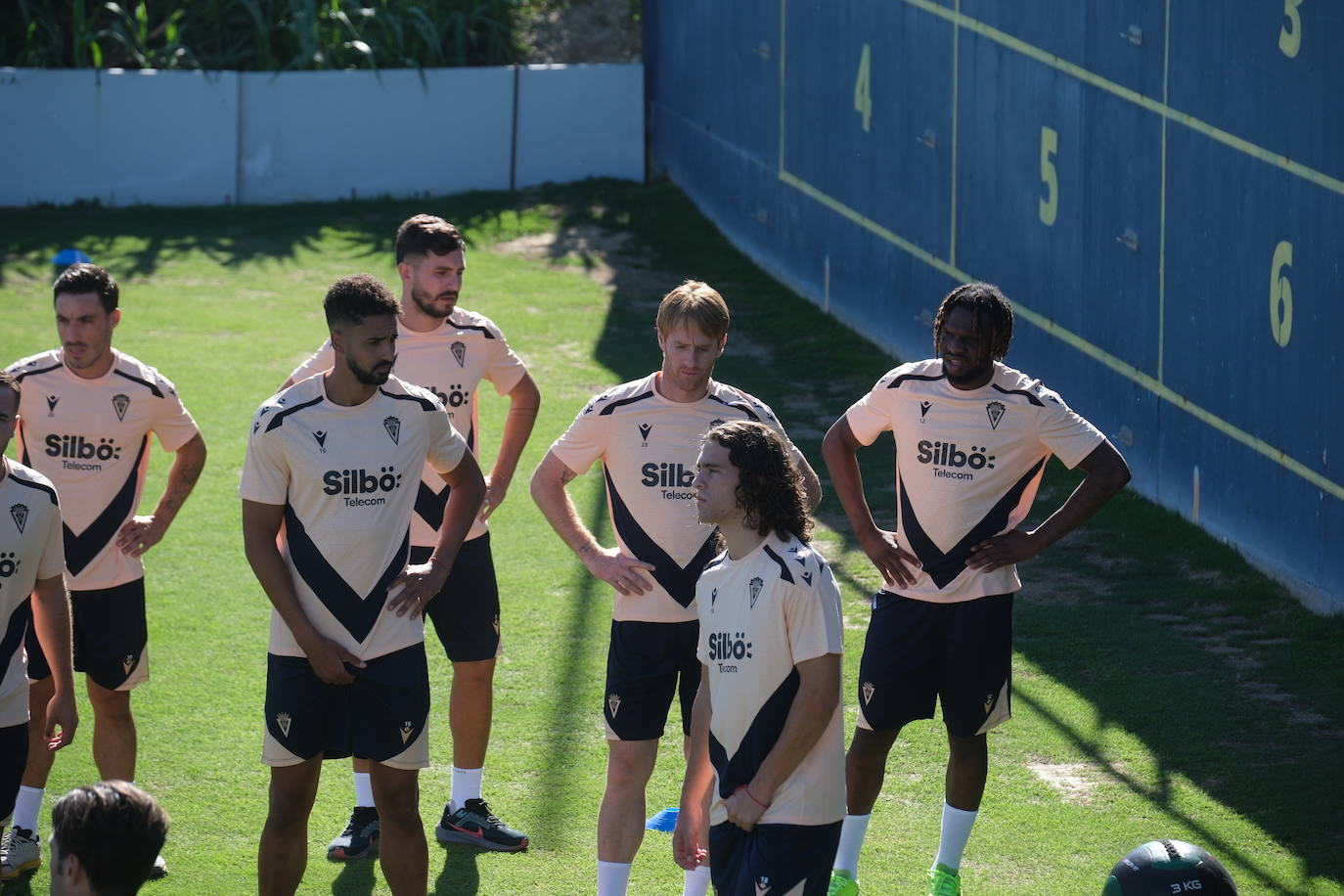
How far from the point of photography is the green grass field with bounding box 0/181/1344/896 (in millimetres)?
6480

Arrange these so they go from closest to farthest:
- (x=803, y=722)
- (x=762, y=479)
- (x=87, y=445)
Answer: (x=803, y=722), (x=762, y=479), (x=87, y=445)

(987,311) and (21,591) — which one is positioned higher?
(987,311)

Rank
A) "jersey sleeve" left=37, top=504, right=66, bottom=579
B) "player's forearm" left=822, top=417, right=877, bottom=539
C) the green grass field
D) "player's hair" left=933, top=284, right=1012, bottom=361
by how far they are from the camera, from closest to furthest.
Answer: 1. "jersey sleeve" left=37, top=504, right=66, bottom=579
2. "player's hair" left=933, top=284, right=1012, bottom=361
3. "player's forearm" left=822, top=417, right=877, bottom=539
4. the green grass field

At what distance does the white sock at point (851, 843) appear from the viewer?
601cm

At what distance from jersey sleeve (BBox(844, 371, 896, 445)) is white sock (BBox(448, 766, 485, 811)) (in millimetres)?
2119

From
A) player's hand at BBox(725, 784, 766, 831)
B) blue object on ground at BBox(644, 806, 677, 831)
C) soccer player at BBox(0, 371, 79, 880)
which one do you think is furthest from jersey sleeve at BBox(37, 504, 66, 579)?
blue object on ground at BBox(644, 806, 677, 831)

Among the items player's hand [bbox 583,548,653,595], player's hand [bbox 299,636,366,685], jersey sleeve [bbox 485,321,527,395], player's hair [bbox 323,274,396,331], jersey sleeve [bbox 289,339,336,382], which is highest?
player's hair [bbox 323,274,396,331]

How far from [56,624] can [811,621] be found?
2540 millimetres

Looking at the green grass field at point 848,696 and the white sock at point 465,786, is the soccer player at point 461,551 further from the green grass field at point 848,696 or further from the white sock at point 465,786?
the green grass field at point 848,696

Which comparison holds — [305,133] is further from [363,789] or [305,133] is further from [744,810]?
[744,810]

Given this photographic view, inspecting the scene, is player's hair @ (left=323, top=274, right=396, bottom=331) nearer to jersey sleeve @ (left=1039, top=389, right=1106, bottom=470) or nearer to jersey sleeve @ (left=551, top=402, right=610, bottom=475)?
jersey sleeve @ (left=551, top=402, right=610, bottom=475)

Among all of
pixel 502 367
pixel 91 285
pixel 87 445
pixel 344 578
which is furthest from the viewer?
pixel 502 367

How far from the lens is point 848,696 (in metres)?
8.28

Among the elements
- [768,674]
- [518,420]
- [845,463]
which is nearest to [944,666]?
[845,463]
